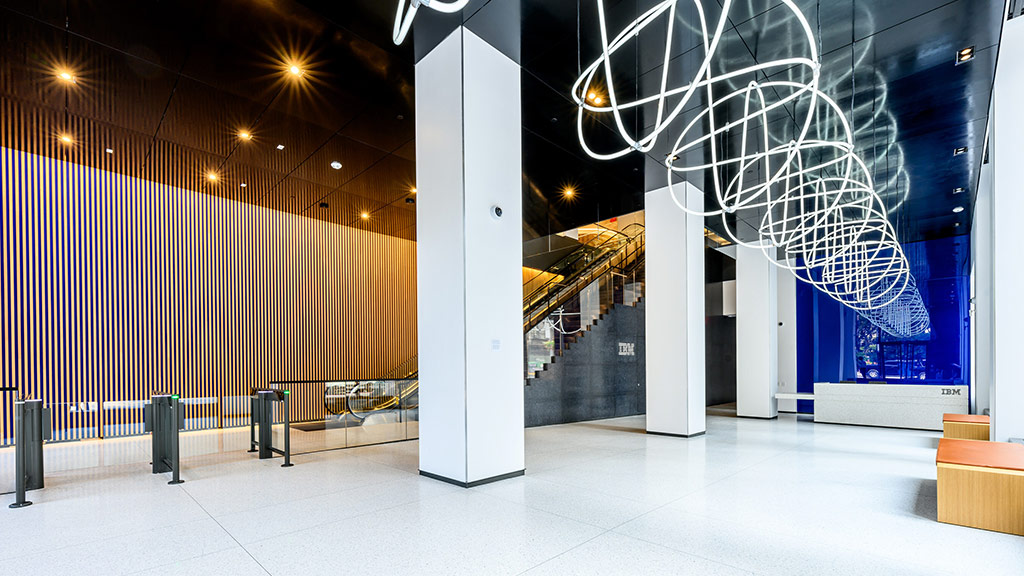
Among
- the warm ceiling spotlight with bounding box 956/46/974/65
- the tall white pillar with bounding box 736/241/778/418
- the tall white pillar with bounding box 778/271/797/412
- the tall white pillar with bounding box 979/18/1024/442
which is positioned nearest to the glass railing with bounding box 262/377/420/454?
the tall white pillar with bounding box 979/18/1024/442

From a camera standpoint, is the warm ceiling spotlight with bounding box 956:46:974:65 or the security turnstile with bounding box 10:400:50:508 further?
the warm ceiling spotlight with bounding box 956:46:974:65

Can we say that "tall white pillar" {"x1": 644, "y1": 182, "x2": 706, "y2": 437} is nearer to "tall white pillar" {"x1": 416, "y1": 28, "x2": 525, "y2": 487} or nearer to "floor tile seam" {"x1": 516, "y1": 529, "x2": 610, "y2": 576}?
"tall white pillar" {"x1": 416, "y1": 28, "x2": 525, "y2": 487}

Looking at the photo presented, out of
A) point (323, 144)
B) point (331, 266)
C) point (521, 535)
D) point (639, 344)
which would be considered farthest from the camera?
point (639, 344)

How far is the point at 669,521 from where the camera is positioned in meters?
4.36

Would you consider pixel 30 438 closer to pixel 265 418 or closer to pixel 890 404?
pixel 265 418

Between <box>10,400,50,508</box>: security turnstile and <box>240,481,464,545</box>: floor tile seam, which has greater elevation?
<box>10,400,50,508</box>: security turnstile

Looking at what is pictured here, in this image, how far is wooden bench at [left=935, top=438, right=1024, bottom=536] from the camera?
13.7ft

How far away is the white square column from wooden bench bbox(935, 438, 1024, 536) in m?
1.13

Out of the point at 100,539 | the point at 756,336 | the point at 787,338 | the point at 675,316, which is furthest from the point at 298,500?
the point at 787,338

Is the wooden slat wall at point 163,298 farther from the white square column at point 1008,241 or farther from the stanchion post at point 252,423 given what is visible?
the white square column at point 1008,241

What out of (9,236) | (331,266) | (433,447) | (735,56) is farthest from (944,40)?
(9,236)

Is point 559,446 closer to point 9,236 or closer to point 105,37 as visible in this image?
point 105,37

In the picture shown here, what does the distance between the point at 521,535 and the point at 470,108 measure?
4031mm

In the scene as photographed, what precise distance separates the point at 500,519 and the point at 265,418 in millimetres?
4431
